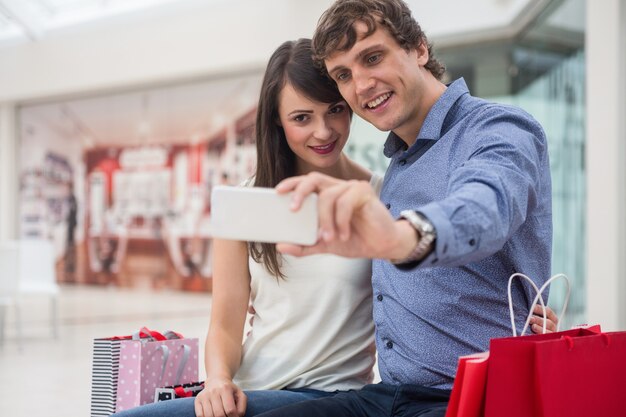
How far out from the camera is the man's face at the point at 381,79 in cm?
171

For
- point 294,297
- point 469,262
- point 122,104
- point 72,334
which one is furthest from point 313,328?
point 122,104

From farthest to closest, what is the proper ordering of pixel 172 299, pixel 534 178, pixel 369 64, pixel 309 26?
pixel 172 299, pixel 309 26, pixel 369 64, pixel 534 178

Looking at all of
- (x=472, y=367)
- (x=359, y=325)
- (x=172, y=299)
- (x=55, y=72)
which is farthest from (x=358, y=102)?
(x=55, y=72)

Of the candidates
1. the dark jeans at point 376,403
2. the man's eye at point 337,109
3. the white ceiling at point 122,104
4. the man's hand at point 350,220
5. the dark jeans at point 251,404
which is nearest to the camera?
the man's hand at point 350,220

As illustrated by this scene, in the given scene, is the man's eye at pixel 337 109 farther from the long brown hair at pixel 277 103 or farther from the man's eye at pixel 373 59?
the man's eye at pixel 373 59

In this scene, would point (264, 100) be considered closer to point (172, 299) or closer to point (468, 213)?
point (468, 213)

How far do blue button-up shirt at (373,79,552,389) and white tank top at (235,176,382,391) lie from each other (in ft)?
0.85

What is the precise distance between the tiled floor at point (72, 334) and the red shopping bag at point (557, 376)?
3.37 meters

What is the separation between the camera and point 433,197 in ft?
5.49

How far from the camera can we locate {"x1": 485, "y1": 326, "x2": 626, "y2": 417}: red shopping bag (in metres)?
1.23

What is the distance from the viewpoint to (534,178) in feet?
4.72

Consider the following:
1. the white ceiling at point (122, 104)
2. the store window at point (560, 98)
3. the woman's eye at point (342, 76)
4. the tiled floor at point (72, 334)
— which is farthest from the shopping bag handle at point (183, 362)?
the white ceiling at point (122, 104)

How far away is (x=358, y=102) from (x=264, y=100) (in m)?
0.46

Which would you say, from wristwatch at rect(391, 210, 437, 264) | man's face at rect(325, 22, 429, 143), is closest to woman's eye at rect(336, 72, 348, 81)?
man's face at rect(325, 22, 429, 143)
